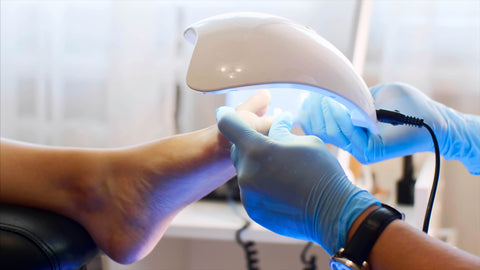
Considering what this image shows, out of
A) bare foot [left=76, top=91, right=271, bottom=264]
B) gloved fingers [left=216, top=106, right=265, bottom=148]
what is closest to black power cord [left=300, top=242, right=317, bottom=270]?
bare foot [left=76, top=91, right=271, bottom=264]

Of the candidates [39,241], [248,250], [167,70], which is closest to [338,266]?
[39,241]

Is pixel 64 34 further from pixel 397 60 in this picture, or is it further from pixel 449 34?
pixel 449 34

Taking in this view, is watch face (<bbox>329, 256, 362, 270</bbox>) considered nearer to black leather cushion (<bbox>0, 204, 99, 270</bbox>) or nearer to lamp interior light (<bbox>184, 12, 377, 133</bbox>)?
lamp interior light (<bbox>184, 12, 377, 133</bbox>)

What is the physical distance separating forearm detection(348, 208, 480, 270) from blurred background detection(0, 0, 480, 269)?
0.78 m

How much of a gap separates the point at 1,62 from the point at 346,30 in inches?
38.2

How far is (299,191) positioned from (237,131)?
121mm

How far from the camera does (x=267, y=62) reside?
0.51m

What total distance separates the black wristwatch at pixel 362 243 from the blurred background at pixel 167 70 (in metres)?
0.77

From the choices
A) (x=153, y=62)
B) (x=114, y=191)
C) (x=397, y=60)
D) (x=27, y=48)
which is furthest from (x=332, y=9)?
(x=27, y=48)

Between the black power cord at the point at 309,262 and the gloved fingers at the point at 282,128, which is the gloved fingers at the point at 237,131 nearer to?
the gloved fingers at the point at 282,128

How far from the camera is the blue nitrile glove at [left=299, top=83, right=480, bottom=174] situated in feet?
2.29

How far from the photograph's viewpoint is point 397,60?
4.04 ft

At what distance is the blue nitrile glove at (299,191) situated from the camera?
542mm

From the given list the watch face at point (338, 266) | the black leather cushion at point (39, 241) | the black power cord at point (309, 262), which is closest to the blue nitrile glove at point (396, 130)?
the watch face at point (338, 266)
